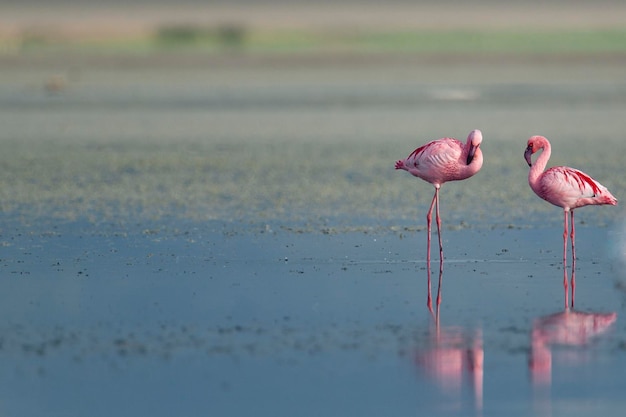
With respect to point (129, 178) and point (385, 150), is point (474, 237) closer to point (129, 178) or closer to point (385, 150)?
point (129, 178)

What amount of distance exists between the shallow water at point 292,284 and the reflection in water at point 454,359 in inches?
0.8

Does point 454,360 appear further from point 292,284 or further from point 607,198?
point 607,198

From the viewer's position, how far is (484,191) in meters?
13.9

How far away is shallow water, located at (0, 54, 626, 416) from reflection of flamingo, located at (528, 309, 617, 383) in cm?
2

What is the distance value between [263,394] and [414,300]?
2.35 m

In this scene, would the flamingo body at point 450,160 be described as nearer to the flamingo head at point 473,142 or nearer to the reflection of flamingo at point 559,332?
the flamingo head at point 473,142

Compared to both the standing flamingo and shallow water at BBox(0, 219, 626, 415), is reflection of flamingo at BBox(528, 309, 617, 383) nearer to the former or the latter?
shallow water at BBox(0, 219, 626, 415)

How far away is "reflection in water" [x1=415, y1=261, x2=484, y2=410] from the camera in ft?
20.1

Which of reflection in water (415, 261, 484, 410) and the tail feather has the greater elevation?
the tail feather

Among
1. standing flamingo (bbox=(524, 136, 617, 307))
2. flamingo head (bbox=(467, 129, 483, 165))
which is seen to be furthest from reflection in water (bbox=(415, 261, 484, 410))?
flamingo head (bbox=(467, 129, 483, 165))

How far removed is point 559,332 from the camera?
7180mm

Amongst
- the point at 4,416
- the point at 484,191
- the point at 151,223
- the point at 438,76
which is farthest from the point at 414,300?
the point at 438,76

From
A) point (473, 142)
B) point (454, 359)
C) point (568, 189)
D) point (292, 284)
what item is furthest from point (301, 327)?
point (473, 142)

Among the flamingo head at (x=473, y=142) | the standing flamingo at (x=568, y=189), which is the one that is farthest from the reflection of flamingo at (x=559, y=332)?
the flamingo head at (x=473, y=142)
